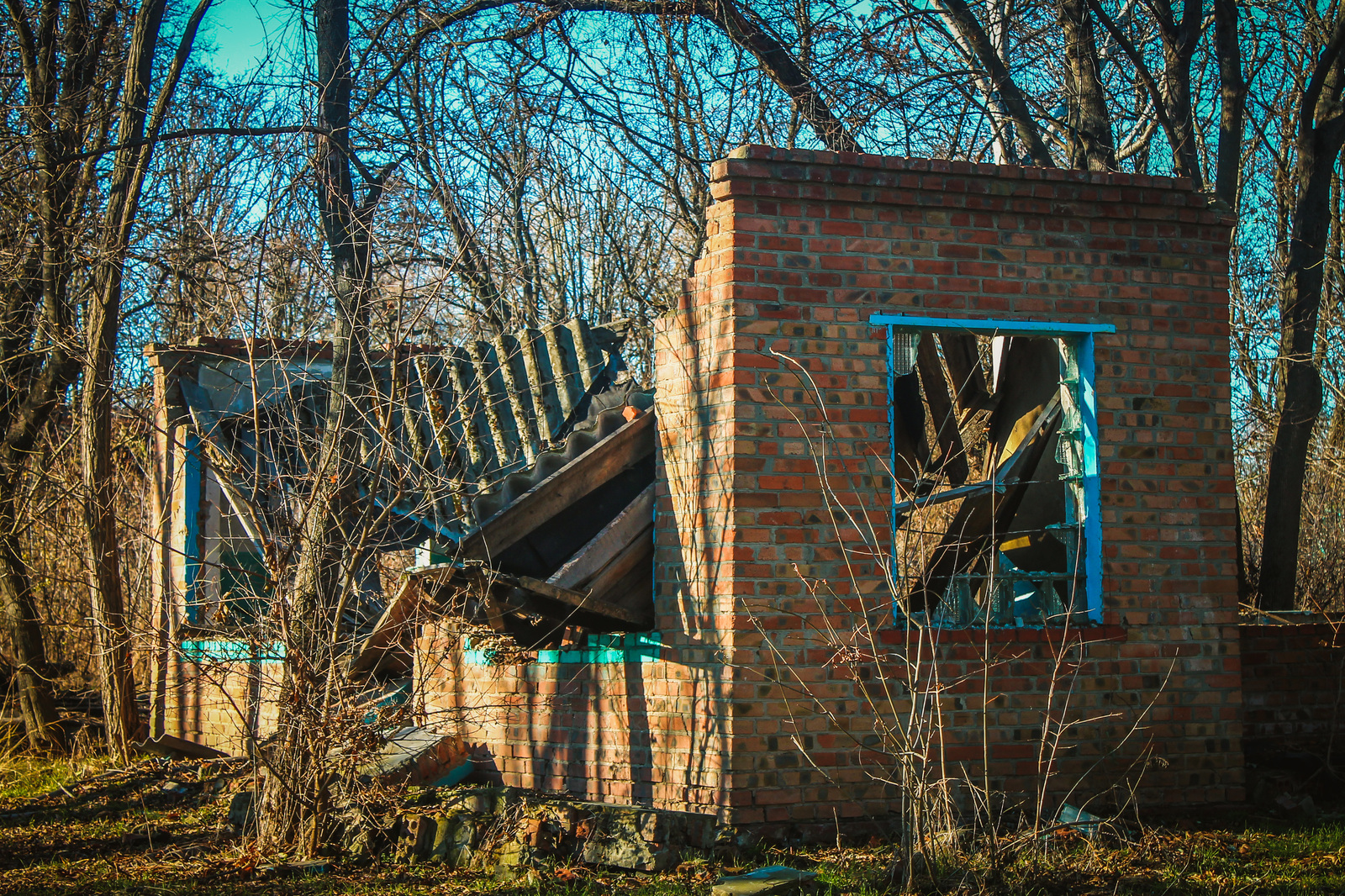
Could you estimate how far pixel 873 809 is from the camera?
5391 mm

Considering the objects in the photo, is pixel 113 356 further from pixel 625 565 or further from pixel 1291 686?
pixel 1291 686

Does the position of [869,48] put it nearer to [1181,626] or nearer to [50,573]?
[1181,626]

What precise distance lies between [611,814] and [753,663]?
98 centimetres

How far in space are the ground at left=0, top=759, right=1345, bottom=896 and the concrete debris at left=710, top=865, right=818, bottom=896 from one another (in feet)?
0.36

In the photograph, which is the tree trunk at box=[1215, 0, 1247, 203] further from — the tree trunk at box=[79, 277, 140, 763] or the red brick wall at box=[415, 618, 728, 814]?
the tree trunk at box=[79, 277, 140, 763]

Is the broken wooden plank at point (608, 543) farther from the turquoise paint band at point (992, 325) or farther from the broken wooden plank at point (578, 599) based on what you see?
the turquoise paint band at point (992, 325)

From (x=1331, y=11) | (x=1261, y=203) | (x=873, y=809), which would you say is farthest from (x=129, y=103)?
(x=1261, y=203)

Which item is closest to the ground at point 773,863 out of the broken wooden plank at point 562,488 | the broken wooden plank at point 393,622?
the broken wooden plank at point 393,622

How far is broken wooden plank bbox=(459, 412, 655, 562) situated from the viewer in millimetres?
5434

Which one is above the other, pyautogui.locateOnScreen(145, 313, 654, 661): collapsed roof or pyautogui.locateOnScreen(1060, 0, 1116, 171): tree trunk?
pyautogui.locateOnScreen(1060, 0, 1116, 171): tree trunk

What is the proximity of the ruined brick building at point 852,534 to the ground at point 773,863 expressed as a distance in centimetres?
36

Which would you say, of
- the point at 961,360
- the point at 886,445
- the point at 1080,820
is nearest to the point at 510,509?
the point at 886,445

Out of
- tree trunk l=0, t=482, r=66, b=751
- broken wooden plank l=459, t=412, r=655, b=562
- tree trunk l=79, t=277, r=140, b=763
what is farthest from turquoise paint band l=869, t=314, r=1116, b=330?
tree trunk l=0, t=482, r=66, b=751

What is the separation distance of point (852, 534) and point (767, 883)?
6.04 ft
